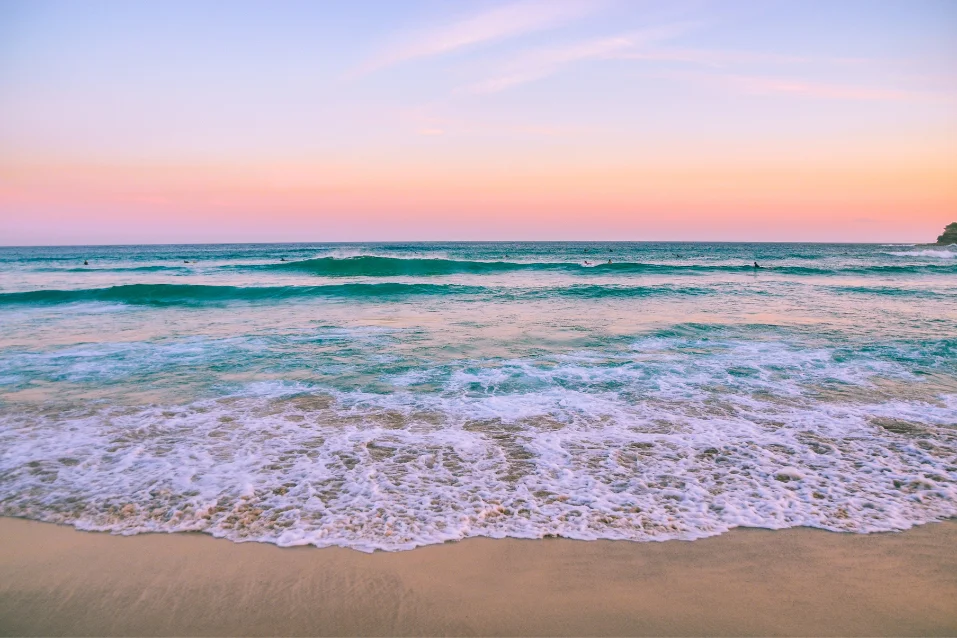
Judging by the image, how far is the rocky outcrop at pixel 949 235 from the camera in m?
71.6

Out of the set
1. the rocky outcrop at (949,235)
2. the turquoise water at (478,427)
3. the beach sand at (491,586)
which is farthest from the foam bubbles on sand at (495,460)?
the rocky outcrop at (949,235)

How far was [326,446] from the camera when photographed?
206 inches

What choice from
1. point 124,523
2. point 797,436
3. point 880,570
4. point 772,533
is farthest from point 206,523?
point 797,436

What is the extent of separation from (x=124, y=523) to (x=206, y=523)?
24.4 inches

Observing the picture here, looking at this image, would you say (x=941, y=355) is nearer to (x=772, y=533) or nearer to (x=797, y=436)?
(x=797, y=436)

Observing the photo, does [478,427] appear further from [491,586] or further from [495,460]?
[491,586]

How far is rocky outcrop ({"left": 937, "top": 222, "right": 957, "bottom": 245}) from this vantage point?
235ft

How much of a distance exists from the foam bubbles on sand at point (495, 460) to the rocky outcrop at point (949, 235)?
291 feet

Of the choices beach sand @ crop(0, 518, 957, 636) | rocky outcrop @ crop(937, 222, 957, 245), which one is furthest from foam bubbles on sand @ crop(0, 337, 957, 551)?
rocky outcrop @ crop(937, 222, 957, 245)

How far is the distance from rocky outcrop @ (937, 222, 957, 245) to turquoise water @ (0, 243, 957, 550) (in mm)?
79910

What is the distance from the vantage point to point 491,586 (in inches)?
122

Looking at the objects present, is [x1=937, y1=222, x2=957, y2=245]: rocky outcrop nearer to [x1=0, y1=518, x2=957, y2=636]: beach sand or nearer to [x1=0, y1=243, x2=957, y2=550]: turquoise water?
[x1=0, y1=243, x2=957, y2=550]: turquoise water

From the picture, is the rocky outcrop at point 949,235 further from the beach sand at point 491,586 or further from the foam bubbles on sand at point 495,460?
the beach sand at point 491,586

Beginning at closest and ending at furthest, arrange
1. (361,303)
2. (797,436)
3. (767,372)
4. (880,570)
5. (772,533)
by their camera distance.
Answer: (880,570) → (772,533) → (797,436) → (767,372) → (361,303)
